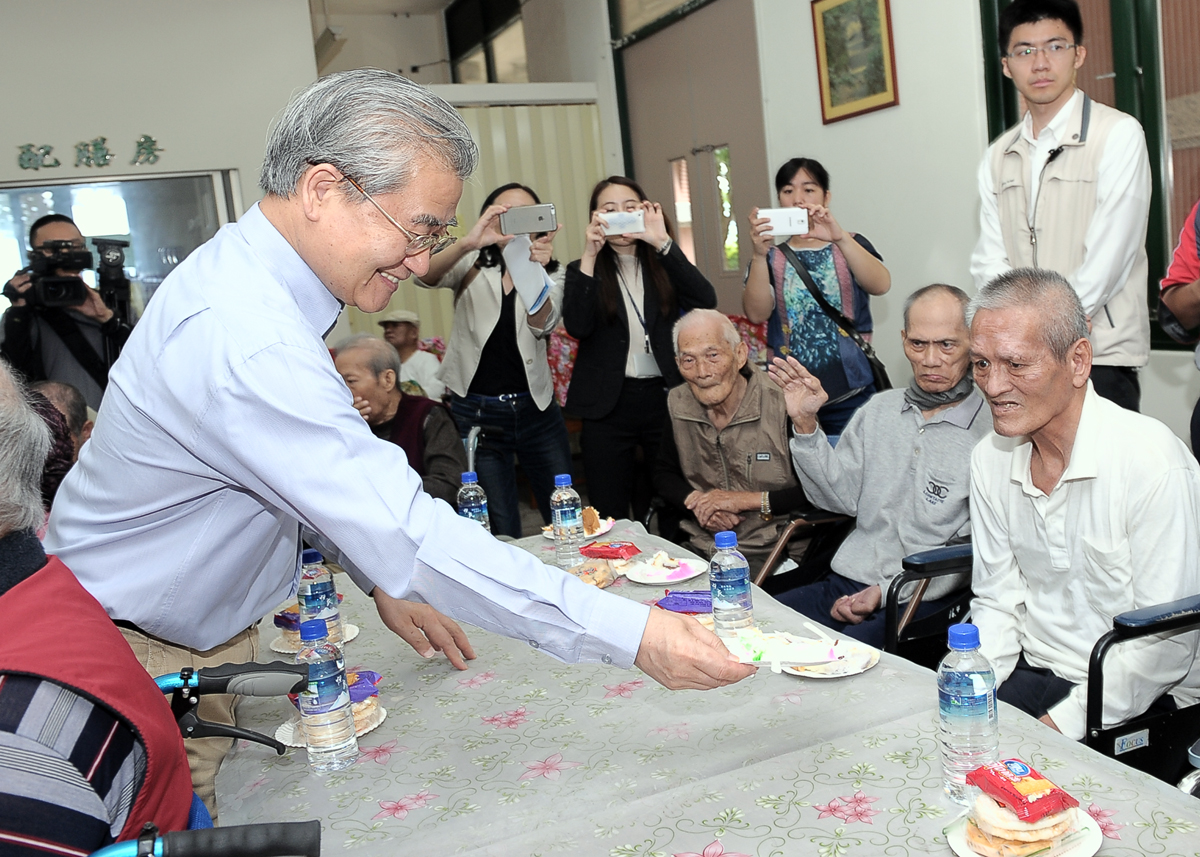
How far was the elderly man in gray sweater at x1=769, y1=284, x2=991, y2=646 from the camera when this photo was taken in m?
2.44

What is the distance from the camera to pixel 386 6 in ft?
28.3

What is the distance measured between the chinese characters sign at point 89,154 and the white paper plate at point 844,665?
4644 mm

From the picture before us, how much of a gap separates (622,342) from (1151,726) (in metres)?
2.23

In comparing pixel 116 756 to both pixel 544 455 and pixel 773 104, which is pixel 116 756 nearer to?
pixel 544 455

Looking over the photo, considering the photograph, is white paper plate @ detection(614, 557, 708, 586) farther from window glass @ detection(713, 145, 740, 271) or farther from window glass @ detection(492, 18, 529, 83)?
window glass @ detection(492, 18, 529, 83)

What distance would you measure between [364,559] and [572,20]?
6.31 metres

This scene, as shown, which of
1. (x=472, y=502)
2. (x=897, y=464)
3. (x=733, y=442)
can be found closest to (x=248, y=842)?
(x=472, y=502)

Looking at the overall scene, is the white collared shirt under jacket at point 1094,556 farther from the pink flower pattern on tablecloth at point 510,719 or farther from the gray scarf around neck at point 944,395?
the pink flower pattern on tablecloth at point 510,719

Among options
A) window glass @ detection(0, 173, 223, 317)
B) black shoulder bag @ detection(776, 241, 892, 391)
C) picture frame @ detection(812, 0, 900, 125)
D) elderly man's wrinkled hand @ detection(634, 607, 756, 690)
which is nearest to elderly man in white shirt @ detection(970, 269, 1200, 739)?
elderly man's wrinkled hand @ detection(634, 607, 756, 690)

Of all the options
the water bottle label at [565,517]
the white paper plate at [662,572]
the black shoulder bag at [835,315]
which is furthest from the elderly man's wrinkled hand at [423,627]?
the black shoulder bag at [835,315]

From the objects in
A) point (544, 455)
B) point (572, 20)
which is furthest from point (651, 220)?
point (572, 20)

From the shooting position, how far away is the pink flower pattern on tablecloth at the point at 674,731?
1.42 meters

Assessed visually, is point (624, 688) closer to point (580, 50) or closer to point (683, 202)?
point (683, 202)

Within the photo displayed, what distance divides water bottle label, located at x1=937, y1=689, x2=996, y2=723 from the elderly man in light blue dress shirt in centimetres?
28
